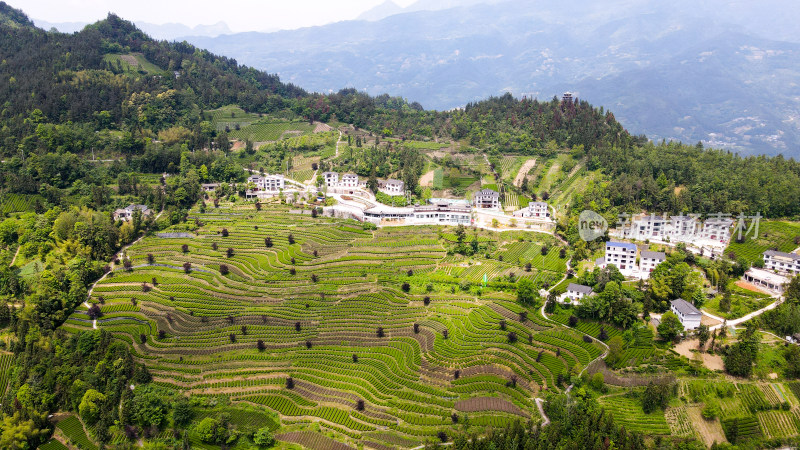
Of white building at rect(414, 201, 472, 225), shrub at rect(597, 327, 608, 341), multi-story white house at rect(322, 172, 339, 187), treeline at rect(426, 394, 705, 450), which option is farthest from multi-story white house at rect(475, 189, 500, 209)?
treeline at rect(426, 394, 705, 450)

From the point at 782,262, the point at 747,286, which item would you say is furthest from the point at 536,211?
the point at 782,262

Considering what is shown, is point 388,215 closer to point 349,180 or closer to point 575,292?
point 349,180

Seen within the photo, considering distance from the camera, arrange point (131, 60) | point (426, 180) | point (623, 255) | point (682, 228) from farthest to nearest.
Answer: point (131, 60)
point (426, 180)
point (682, 228)
point (623, 255)

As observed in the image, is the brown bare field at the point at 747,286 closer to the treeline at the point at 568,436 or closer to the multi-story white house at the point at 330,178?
the treeline at the point at 568,436

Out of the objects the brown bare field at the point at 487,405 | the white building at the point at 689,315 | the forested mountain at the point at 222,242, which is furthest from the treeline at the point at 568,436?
the white building at the point at 689,315

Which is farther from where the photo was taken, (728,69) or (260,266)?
(728,69)

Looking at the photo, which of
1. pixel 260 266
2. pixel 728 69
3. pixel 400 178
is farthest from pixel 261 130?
pixel 728 69

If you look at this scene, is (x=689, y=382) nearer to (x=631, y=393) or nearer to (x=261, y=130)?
(x=631, y=393)
